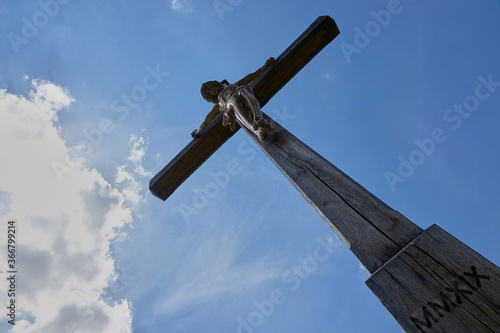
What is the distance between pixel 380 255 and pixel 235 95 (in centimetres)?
250

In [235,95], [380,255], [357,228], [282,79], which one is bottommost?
[380,255]

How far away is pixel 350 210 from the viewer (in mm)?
1937

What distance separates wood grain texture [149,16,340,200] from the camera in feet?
14.2

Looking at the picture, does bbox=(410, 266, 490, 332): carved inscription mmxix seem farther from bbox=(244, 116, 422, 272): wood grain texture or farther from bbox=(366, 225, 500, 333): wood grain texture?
bbox=(244, 116, 422, 272): wood grain texture

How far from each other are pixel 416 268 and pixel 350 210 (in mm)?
529

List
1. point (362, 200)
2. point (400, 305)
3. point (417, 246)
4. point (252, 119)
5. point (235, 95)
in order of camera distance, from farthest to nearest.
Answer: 1. point (235, 95)
2. point (252, 119)
3. point (362, 200)
4. point (417, 246)
5. point (400, 305)

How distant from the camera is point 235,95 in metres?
3.70

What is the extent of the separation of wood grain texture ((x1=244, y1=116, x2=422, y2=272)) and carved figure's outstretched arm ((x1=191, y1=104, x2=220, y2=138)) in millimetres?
1927

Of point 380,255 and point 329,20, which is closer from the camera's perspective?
point 380,255

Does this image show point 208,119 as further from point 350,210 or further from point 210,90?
point 350,210

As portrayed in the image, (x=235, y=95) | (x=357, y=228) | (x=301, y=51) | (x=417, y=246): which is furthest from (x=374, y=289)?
(x=301, y=51)

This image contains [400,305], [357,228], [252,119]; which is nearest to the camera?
[400,305]

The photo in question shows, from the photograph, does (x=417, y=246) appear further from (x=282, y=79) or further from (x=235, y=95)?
(x=282, y=79)

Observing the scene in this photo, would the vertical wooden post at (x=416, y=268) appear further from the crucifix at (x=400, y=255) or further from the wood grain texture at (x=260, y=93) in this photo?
the wood grain texture at (x=260, y=93)
